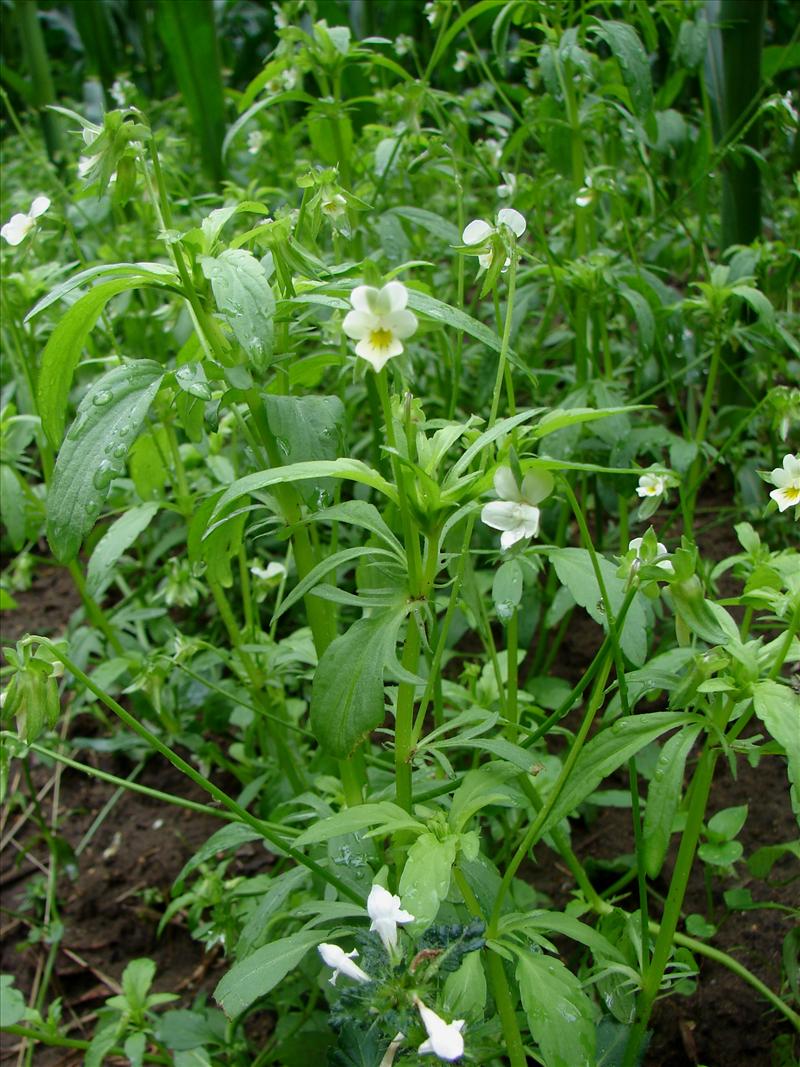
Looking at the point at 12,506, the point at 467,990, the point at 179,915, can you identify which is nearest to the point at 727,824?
the point at 467,990

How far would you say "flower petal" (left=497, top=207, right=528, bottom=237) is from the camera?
969mm

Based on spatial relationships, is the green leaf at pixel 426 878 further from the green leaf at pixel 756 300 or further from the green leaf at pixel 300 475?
the green leaf at pixel 756 300

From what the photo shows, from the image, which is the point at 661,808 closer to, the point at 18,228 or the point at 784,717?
the point at 784,717

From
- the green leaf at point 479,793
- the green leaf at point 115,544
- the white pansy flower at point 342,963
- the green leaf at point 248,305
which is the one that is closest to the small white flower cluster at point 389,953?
the white pansy flower at point 342,963

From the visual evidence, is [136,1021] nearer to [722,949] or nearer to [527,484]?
[722,949]

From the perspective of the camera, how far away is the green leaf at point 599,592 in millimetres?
947

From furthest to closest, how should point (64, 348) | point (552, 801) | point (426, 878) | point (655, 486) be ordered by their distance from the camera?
point (655, 486)
point (64, 348)
point (552, 801)
point (426, 878)

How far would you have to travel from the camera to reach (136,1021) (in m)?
1.34

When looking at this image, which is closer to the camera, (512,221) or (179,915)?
(512,221)

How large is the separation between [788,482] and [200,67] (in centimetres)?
247

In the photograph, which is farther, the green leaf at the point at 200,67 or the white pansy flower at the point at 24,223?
the green leaf at the point at 200,67

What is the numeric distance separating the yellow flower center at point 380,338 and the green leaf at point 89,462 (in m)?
0.25

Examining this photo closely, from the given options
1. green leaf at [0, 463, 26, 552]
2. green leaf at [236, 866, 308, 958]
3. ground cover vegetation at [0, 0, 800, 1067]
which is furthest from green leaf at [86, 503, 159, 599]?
green leaf at [236, 866, 308, 958]

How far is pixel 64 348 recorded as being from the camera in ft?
3.32
